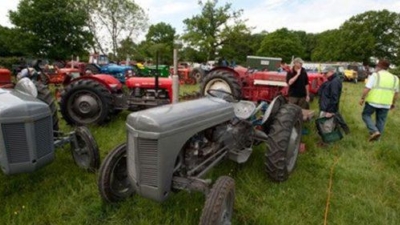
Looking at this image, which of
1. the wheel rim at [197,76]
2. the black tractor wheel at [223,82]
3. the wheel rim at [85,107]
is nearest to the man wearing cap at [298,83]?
the black tractor wheel at [223,82]

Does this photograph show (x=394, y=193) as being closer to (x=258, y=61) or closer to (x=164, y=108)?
(x=164, y=108)

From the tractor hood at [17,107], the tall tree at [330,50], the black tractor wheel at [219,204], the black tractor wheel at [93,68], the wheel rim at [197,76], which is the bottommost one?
the wheel rim at [197,76]

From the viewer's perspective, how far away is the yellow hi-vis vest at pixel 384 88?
5.93m

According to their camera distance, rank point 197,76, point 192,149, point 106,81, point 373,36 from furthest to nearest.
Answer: point 373,36
point 197,76
point 106,81
point 192,149

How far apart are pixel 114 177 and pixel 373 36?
181ft

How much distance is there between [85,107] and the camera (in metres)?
6.40

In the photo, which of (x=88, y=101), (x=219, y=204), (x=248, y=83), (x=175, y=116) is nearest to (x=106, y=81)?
(x=88, y=101)

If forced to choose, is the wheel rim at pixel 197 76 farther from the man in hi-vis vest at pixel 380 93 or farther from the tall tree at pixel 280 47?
the tall tree at pixel 280 47

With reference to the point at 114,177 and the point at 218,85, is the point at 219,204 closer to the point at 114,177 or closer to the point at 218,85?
the point at 114,177

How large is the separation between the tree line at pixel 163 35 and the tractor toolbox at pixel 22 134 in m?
6.65

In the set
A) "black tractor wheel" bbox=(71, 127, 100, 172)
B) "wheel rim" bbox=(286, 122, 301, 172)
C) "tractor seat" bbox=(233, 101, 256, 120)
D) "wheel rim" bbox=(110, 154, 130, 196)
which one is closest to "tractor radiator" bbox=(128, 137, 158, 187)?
"wheel rim" bbox=(110, 154, 130, 196)

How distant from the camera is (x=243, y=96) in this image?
890 centimetres

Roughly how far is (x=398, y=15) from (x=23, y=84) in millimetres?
60355

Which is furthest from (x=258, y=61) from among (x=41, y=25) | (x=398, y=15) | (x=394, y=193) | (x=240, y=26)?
(x=398, y=15)
